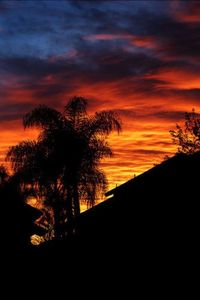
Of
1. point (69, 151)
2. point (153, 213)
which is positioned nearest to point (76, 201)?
point (69, 151)

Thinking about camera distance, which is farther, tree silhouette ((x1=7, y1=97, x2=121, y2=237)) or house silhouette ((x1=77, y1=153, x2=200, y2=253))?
tree silhouette ((x1=7, y1=97, x2=121, y2=237))

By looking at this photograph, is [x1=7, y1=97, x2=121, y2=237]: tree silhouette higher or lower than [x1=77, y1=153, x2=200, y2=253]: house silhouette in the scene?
higher

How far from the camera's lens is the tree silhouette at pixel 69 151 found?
33.0 metres

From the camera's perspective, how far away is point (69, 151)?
108ft

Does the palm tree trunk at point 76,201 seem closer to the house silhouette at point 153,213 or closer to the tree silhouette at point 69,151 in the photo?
the tree silhouette at point 69,151

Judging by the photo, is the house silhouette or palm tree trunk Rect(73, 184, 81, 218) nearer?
the house silhouette

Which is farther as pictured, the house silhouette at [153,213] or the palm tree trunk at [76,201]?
the palm tree trunk at [76,201]

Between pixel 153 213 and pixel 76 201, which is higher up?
pixel 76 201

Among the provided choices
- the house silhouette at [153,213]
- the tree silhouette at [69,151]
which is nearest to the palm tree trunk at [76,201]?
the tree silhouette at [69,151]

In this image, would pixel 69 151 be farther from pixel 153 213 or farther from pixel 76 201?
pixel 153 213

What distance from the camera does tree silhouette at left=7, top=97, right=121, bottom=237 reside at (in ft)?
108

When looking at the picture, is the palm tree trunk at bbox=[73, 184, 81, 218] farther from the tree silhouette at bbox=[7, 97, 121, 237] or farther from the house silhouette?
the house silhouette

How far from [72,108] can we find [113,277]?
1658 cm

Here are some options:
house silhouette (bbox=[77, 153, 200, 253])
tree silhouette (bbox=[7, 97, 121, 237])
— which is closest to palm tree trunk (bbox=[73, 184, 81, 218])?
tree silhouette (bbox=[7, 97, 121, 237])
